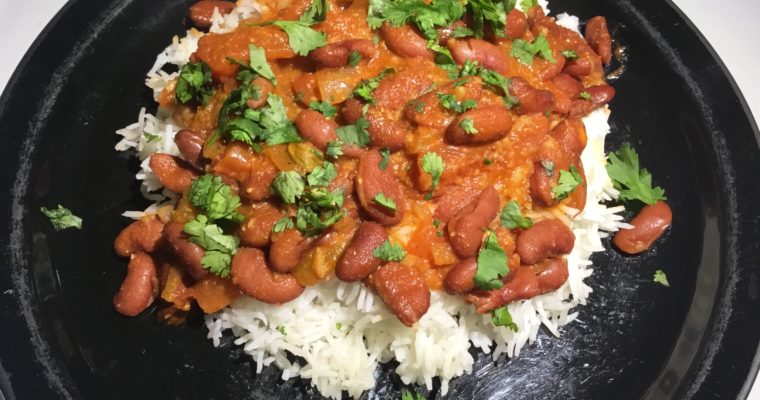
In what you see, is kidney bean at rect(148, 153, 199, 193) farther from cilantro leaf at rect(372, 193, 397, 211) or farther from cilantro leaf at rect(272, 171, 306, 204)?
cilantro leaf at rect(372, 193, 397, 211)

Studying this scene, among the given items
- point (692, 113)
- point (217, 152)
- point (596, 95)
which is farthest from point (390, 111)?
point (692, 113)

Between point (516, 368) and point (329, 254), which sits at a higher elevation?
point (329, 254)

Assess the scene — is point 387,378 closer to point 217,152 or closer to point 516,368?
point 516,368

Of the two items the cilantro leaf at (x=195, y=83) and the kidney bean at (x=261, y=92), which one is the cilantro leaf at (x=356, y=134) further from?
the cilantro leaf at (x=195, y=83)

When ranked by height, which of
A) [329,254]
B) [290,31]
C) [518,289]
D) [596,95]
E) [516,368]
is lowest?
[516,368]

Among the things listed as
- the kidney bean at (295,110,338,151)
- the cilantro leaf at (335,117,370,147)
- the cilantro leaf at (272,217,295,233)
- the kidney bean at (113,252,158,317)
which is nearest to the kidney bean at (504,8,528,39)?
the cilantro leaf at (335,117,370,147)

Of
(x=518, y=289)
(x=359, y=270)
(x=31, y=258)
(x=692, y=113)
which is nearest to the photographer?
(x=359, y=270)
